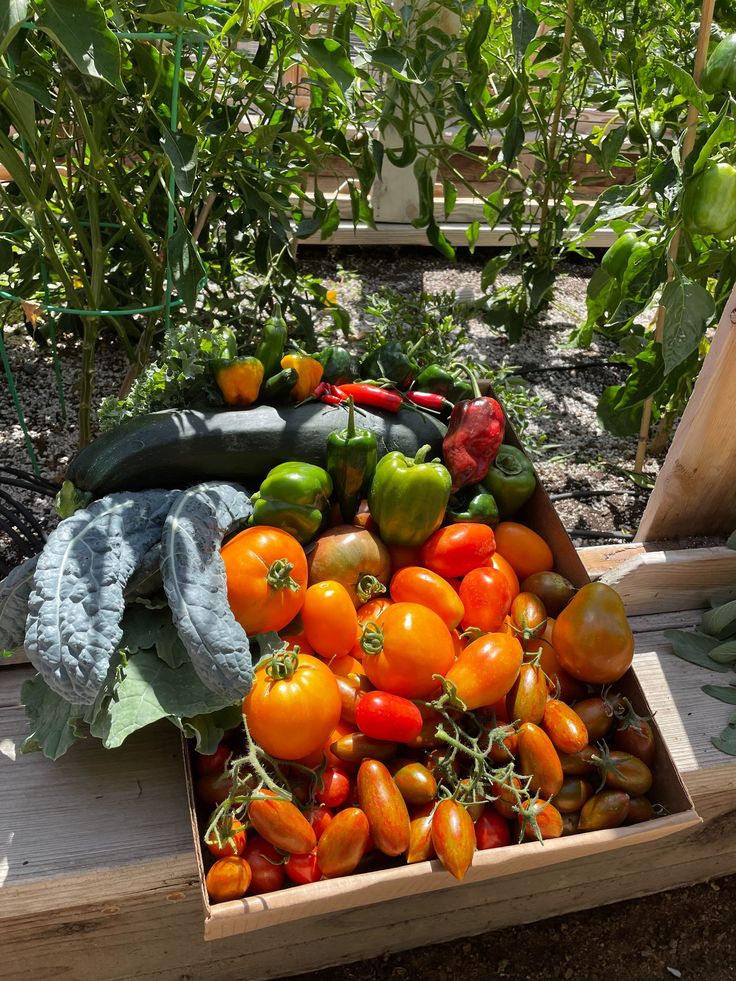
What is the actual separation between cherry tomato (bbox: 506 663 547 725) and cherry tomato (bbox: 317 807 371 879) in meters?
0.29

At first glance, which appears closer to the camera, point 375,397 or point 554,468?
point 375,397

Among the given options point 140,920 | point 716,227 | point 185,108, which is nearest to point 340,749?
point 140,920

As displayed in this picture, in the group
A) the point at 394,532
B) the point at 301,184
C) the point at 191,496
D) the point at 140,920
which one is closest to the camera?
the point at 140,920

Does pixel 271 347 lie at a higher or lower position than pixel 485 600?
higher

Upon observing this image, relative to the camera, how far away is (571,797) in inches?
45.9

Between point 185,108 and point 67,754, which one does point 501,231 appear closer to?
point 185,108

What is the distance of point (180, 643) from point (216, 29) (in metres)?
1.06

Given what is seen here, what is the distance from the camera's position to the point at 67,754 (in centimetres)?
121

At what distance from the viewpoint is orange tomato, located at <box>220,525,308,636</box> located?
120 centimetres

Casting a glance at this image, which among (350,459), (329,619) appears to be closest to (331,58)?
(350,459)

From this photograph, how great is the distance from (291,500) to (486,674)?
0.43 meters

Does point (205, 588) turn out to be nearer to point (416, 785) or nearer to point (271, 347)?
point (416, 785)

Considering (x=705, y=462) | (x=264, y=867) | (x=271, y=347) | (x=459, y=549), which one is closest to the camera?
(x=264, y=867)

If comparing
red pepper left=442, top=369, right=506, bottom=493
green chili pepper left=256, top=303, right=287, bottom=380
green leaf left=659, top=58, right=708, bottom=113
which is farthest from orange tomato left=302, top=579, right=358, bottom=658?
green leaf left=659, top=58, right=708, bottom=113
